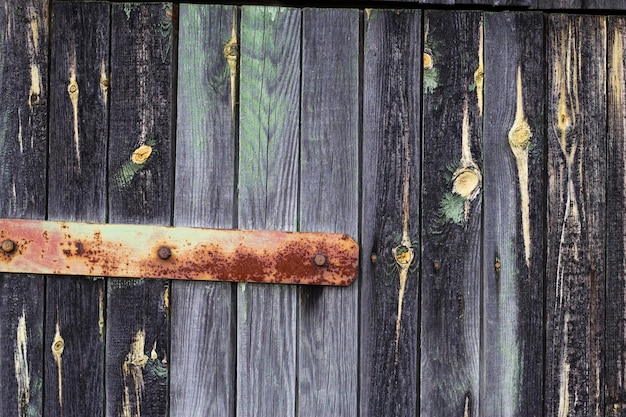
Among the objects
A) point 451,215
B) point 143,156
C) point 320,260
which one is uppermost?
point 143,156

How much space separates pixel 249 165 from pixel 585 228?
30.1 inches

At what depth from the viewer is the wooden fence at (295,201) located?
4.55ft

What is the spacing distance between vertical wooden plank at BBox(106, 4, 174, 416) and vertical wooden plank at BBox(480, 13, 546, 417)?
2.33ft

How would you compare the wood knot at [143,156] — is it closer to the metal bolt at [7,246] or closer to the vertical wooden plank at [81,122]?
the vertical wooden plank at [81,122]

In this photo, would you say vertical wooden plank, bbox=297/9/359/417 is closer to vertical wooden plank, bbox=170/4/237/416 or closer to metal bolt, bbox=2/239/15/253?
vertical wooden plank, bbox=170/4/237/416

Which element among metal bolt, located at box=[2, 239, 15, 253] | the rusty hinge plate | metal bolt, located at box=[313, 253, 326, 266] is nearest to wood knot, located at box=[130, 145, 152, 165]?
the rusty hinge plate

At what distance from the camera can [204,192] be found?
1.39m

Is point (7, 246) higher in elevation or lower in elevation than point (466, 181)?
lower

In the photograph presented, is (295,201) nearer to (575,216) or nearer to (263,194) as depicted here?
(263,194)

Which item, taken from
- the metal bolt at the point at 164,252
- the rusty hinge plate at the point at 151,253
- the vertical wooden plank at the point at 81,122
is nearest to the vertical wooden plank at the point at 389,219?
the rusty hinge plate at the point at 151,253

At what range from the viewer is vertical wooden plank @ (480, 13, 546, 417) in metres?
1.41

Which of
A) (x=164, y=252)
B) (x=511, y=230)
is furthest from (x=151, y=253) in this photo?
(x=511, y=230)

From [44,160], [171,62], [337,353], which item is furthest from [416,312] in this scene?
[44,160]

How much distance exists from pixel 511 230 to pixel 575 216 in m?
0.15
